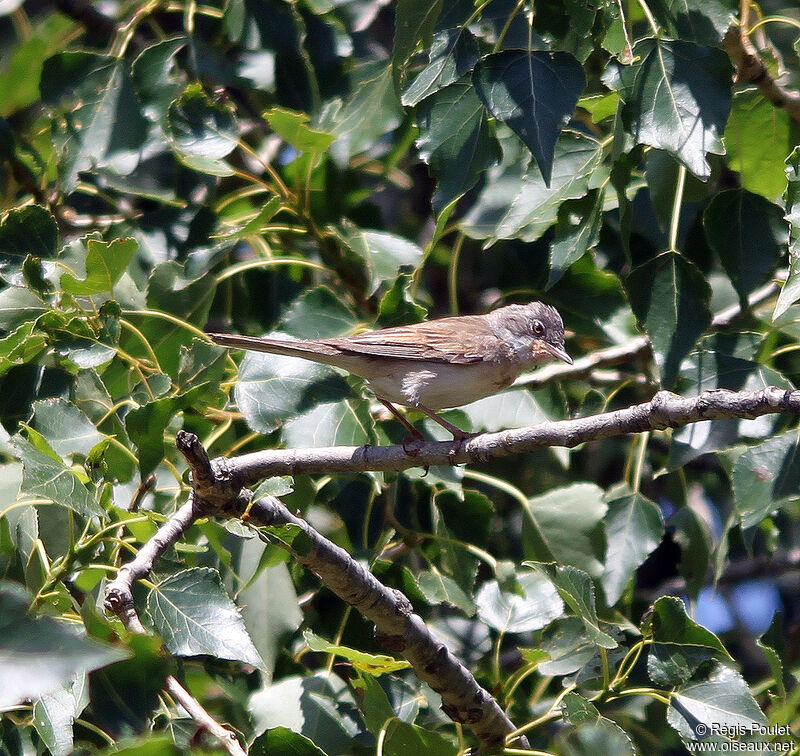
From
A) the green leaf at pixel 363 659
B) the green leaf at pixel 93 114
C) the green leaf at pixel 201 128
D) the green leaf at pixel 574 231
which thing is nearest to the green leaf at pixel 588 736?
the green leaf at pixel 363 659

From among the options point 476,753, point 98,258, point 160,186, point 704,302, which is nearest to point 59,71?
point 160,186

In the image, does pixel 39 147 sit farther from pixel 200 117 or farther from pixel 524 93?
pixel 524 93

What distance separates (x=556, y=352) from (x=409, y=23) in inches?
75.8

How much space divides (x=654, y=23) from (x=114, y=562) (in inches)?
106

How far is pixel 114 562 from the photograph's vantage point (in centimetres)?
310

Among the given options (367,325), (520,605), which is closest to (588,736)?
(520,605)

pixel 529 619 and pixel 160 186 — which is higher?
pixel 160 186

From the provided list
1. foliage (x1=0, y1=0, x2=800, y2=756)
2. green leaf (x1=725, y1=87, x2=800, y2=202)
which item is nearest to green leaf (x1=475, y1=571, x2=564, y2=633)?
foliage (x1=0, y1=0, x2=800, y2=756)

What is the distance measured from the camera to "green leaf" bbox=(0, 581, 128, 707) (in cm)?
146

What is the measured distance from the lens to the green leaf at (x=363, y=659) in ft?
9.35

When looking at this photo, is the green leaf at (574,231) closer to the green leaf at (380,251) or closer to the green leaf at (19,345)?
the green leaf at (380,251)

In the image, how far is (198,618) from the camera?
2.74 m

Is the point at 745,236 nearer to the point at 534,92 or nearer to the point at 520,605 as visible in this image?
the point at 534,92

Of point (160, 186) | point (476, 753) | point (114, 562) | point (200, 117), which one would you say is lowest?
point (476, 753)
